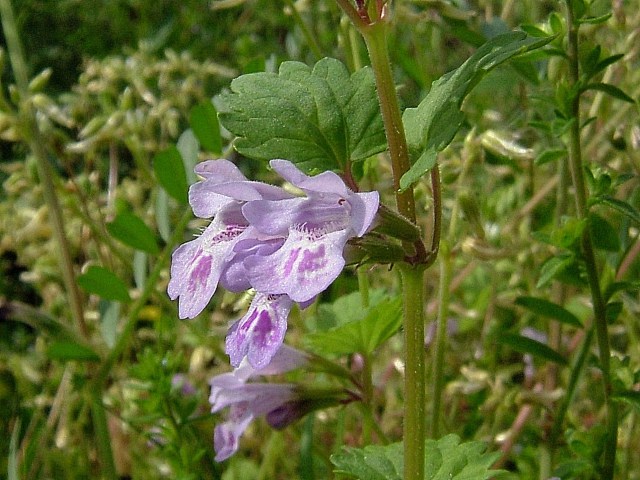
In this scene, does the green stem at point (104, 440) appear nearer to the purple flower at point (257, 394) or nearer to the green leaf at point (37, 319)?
→ the green leaf at point (37, 319)

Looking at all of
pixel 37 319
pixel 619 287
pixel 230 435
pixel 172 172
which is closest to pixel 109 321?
pixel 37 319

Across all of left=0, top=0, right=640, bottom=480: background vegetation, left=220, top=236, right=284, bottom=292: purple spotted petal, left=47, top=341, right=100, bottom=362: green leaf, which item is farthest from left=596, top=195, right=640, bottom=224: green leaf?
left=47, top=341, right=100, bottom=362: green leaf

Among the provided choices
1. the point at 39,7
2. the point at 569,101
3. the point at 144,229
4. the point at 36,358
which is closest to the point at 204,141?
the point at 144,229

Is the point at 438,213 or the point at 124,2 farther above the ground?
the point at 438,213

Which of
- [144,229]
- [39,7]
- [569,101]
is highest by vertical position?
[569,101]

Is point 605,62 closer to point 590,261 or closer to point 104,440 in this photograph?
point 590,261

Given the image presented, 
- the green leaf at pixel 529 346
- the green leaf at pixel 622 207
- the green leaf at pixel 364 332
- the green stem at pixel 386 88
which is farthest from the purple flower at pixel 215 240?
the green leaf at pixel 529 346

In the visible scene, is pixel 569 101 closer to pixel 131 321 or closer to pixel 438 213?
pixel 438 213
